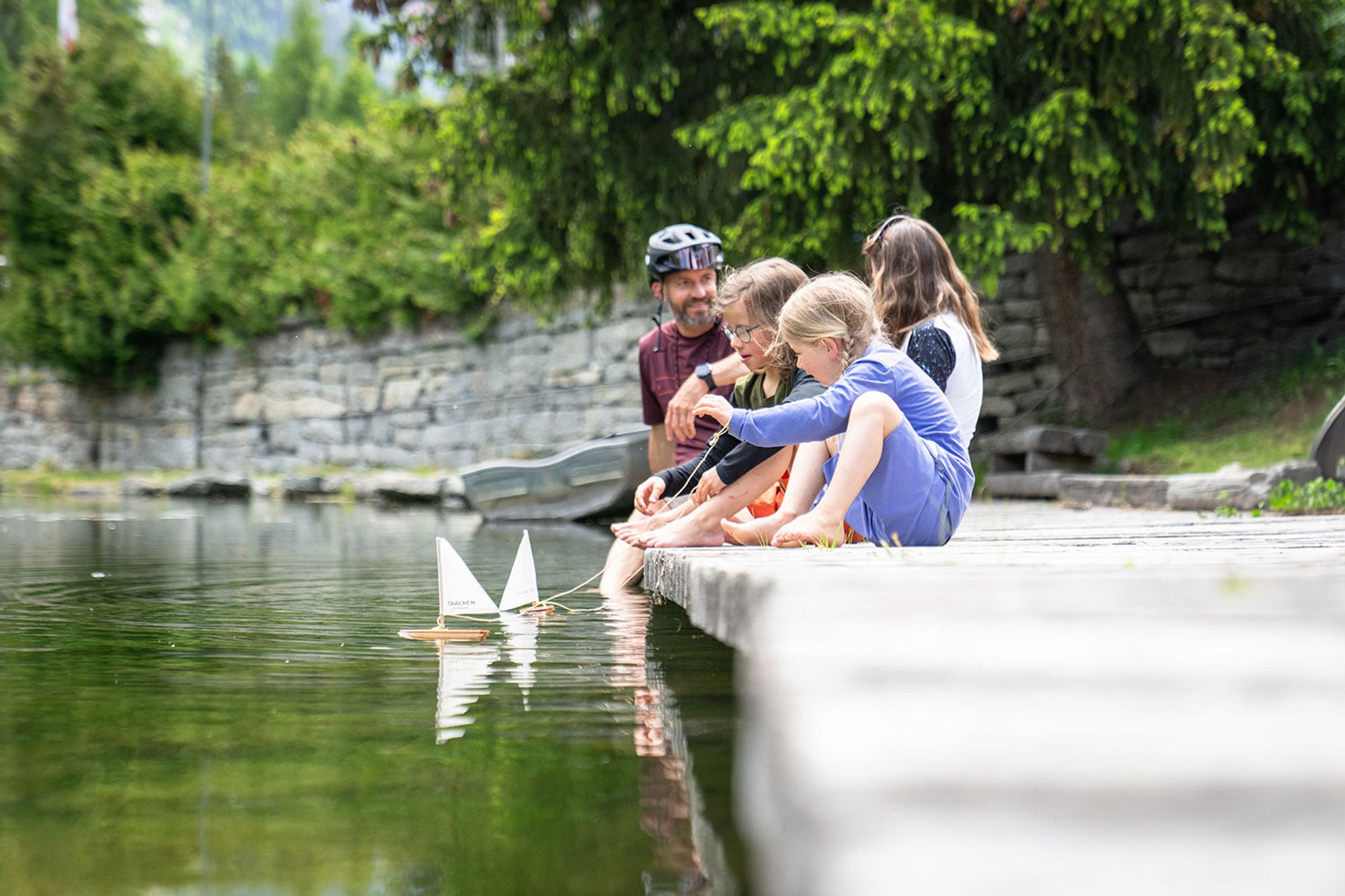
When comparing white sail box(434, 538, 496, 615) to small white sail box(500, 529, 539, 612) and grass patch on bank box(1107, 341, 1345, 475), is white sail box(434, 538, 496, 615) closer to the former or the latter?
small white sail box(500, 529, 539, 612)

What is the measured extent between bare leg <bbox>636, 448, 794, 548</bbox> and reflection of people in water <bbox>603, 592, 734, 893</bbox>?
0.55m

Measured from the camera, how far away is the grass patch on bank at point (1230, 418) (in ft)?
28.9

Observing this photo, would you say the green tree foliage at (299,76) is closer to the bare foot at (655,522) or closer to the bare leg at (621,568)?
the bare leg at (621,568)

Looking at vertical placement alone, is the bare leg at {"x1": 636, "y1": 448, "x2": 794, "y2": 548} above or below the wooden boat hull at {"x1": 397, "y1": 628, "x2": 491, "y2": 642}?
above

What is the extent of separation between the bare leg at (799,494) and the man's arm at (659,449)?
5.28ft

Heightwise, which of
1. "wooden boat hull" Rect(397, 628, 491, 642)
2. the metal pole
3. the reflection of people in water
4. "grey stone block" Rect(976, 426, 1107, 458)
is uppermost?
the metal pole

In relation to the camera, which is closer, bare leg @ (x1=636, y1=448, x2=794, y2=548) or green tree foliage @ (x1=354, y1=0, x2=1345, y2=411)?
bare leg @ (x1=636, y1=448, x2=794, y2=548)

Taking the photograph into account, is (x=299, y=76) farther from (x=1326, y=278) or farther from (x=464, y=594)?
(x=464, y=594)

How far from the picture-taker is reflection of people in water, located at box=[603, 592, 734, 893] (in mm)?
1410

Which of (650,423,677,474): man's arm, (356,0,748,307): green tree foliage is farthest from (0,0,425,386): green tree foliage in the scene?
(650,423,677,474): man's arm

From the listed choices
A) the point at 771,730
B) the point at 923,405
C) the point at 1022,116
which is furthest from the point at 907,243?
the point at 1022,116

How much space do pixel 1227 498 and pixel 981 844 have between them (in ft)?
20.7

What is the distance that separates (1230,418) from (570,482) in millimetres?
5010

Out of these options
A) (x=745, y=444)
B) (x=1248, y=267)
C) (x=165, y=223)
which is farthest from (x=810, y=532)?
(x=165, y=223)
